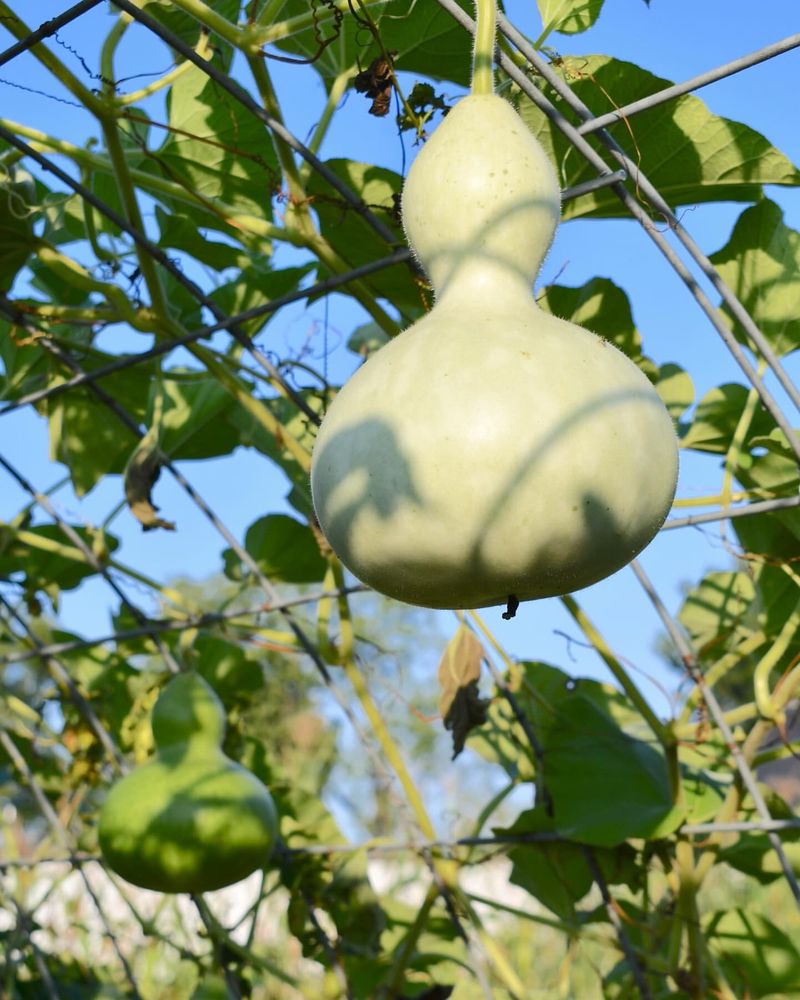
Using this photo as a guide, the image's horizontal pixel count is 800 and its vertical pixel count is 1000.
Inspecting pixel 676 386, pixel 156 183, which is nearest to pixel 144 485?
pixel 156 183

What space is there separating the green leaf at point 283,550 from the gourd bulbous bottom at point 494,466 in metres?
1.07

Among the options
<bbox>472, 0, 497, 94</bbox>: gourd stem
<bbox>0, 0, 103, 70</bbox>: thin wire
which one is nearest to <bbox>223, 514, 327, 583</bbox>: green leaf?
<bbox>0, 0, 103, 70</bbox>: thin wire

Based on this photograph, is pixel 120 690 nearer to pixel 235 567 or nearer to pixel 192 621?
pixel 235 567

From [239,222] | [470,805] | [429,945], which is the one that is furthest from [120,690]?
[470,805]

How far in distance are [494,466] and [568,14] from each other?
56 cm

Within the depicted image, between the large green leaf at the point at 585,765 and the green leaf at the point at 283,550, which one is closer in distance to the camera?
the large green leaf at the point at 585,765

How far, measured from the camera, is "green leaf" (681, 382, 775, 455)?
1.36 m

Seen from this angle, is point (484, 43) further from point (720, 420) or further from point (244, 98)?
point (720, 420)

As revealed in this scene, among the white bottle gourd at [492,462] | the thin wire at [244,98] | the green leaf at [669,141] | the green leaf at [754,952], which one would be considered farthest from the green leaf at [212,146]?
the green leaf at [754,952]

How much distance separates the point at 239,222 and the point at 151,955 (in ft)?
4.93

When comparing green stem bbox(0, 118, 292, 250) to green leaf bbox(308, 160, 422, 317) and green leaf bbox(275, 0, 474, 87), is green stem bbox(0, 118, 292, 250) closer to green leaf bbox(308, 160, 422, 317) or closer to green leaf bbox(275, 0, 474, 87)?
green leaf bbox(308, 160, 422, 317)

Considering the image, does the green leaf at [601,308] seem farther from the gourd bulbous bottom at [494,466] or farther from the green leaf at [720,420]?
the gourd bulbous bottom at [494,466]

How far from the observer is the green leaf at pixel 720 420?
136 centimetres

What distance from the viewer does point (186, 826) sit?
3.83ft
